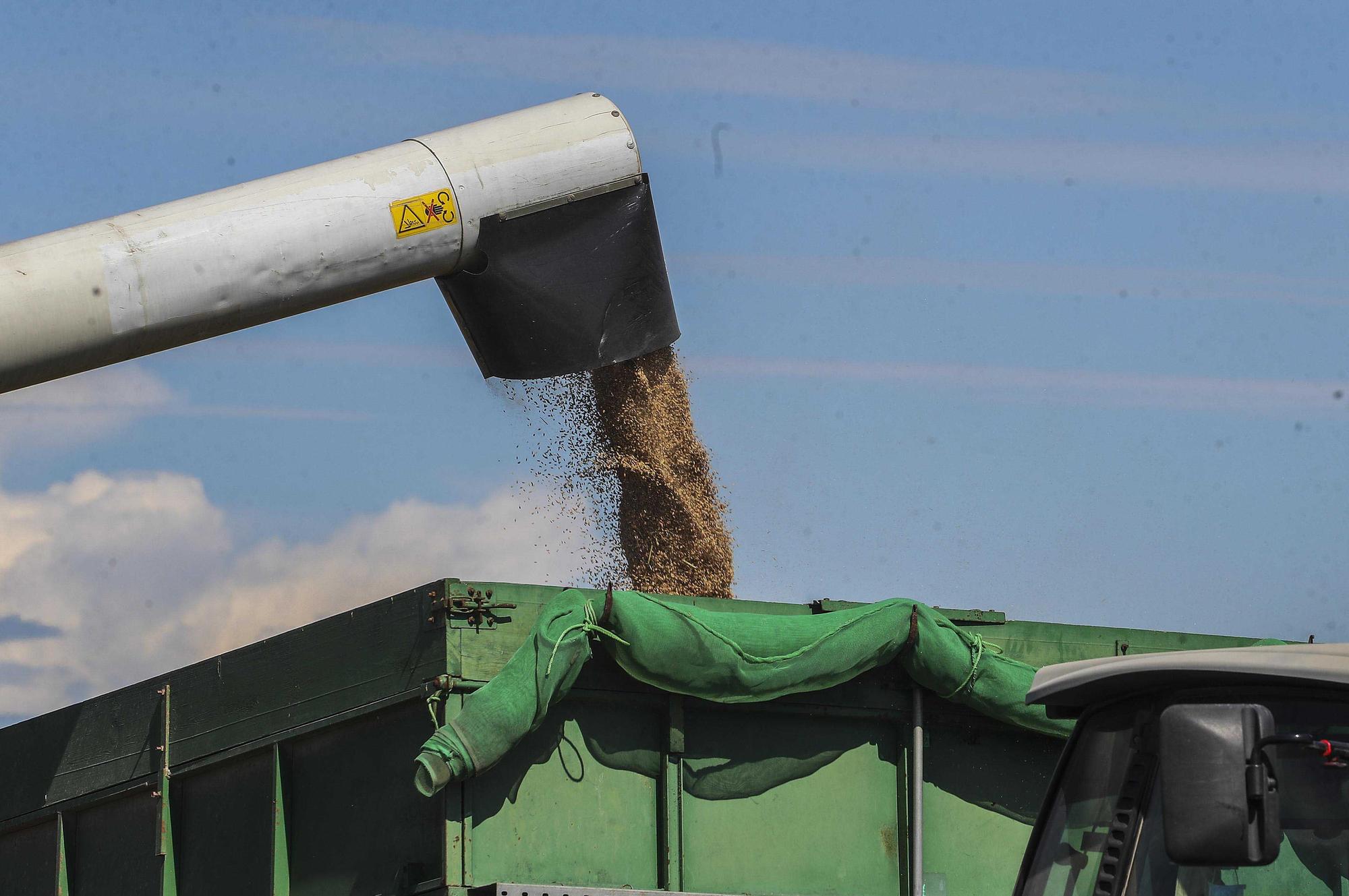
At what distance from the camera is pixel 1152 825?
3.79 metres

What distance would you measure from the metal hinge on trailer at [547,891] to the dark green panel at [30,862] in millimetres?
2823

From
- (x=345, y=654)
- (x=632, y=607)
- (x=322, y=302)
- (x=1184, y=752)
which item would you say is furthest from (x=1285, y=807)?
(x=322, y=302)

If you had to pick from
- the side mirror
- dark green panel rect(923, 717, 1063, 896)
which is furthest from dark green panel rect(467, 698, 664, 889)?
the side mirror

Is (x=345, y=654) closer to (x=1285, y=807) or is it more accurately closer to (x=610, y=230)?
(x=610, y=230)

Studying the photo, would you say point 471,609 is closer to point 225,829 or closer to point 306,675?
point 306,675

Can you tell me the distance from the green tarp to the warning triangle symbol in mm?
2499

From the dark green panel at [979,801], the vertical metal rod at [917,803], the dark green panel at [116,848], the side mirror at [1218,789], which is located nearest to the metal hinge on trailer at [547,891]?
the vertical metal rod at [917,803]

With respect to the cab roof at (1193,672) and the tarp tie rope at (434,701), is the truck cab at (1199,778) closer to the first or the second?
the cab roof at (1193,672)

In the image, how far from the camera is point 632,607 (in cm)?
664

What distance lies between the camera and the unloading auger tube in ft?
23.9

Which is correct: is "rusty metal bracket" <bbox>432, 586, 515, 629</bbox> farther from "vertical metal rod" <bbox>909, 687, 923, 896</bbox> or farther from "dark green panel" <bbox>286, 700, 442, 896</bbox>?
"vertical metal rod" <bbox>909, 687, 923, 896</bbox>

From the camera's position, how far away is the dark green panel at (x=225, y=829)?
704 centimetres

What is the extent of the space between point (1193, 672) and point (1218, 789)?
24.4 inches

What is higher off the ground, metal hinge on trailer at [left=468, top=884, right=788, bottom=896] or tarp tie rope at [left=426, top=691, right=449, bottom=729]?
tarp tie rope at [left=426, top=691, right=449, bottom=729]
